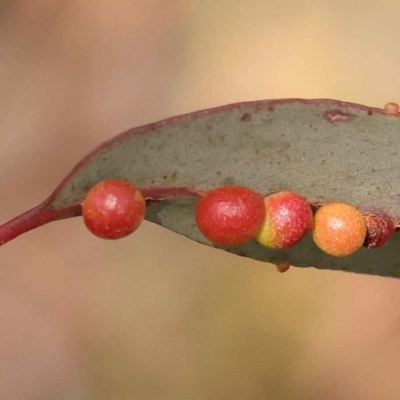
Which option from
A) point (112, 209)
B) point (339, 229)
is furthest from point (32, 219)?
point (339, 229)

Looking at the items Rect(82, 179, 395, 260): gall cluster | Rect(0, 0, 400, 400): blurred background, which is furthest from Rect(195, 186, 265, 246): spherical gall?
Rect(0, 0, 400, 400): blurred background

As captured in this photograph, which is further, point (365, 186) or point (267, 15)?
point (267, 15)

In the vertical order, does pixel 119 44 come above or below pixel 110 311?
above

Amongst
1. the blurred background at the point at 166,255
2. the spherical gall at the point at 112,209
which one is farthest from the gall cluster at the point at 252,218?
the blurred background at the point at 166,255

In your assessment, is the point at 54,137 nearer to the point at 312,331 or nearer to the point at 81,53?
the point at 81,53

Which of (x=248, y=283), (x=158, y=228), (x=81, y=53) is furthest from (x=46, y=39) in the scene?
(x=248, y=283)

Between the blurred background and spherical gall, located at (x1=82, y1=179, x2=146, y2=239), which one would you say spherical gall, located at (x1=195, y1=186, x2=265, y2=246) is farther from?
the blurred background
